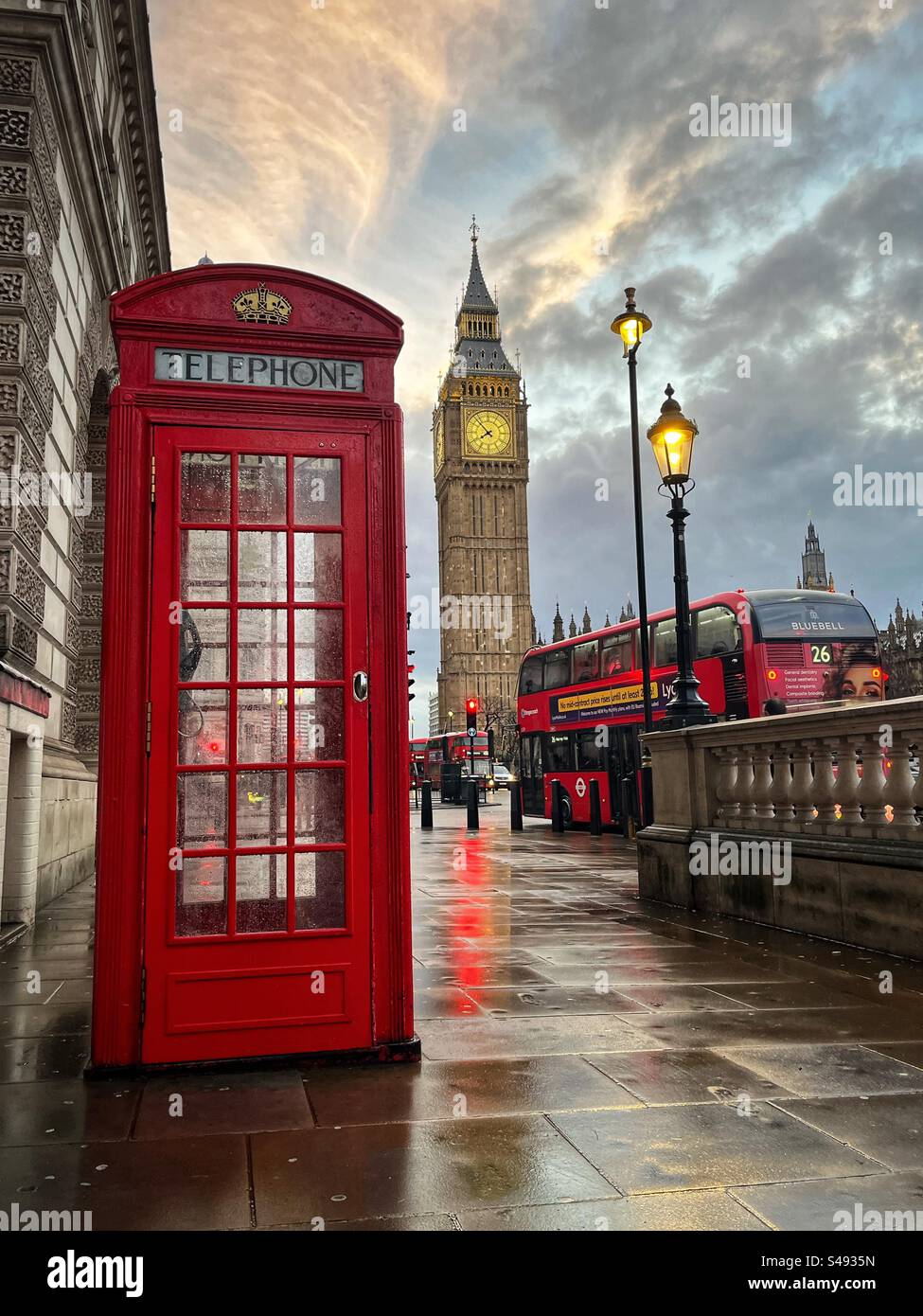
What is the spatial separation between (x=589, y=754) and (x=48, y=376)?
1480 cm

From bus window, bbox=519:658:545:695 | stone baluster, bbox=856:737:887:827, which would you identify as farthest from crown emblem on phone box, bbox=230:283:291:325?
bus window, bbox=519:658:545:695

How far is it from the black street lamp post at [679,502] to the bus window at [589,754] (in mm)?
10510

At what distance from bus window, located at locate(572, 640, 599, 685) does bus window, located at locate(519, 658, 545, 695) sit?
5.86ft

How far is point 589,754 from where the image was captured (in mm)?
21297

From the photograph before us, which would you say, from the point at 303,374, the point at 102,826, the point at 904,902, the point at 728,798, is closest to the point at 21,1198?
the point at 102,826

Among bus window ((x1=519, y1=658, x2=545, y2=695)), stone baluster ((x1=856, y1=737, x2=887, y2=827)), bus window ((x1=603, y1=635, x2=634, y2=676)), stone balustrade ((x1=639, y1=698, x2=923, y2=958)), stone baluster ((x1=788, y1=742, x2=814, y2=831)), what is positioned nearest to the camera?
stone balustrade ((x1=639, y1=698, x2=923, y2=958))

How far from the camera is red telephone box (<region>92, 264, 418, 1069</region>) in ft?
13.2

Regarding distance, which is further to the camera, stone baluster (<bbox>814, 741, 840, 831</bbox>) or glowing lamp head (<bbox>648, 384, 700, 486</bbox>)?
glowing lamp head (<bbox>648, 384, 700, 486</bbox>)

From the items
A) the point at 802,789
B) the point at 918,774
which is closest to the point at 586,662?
the point at 802,789
